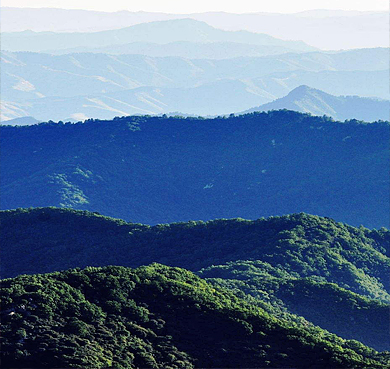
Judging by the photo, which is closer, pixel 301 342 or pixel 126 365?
pixel 126 365

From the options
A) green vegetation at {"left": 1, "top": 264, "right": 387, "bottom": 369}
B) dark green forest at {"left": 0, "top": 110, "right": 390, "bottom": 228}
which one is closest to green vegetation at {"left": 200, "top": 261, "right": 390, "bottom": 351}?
green vegetation at {"left": 1, "top": 264, "right": 387, "bottom": 369}

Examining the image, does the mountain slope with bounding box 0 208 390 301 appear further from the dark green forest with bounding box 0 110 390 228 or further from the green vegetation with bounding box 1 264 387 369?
the dark green forest with bounding box 0 110 390 228

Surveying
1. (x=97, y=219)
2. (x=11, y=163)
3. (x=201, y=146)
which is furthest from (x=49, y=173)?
(x=97, y=219)

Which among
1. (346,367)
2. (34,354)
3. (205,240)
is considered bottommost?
(34,354)

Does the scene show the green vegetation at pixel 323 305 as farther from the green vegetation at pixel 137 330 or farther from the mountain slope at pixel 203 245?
the green vegetation at pixel 137 330

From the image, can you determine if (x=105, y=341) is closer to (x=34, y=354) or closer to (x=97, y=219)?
(x=34, y=354)

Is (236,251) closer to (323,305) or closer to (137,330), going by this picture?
(323,305)

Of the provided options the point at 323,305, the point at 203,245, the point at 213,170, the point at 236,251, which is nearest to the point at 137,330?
the point at 323,305
